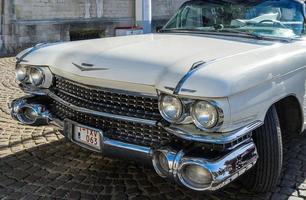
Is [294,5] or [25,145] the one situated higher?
[294,5]

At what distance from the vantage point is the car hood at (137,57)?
302 centimetres

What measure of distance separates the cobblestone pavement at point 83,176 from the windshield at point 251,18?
1.26 metres

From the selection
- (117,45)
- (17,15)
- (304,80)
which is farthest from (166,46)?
(17,15)

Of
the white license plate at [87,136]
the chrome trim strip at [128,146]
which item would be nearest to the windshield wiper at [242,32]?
the chrome trim strip at [128,146]

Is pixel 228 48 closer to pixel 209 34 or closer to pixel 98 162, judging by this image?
pixel 209 34

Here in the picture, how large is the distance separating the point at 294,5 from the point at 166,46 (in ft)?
5.07

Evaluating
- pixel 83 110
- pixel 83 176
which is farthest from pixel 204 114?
pixel 83 176

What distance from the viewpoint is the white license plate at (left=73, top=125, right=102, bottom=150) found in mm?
3295

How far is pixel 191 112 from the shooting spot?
2.81 m

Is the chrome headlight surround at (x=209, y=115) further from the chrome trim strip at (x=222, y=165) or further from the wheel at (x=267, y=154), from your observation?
the wheel at (x=267, y=154)

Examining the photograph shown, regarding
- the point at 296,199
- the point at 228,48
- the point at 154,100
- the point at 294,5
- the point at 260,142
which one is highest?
the point at 294,5

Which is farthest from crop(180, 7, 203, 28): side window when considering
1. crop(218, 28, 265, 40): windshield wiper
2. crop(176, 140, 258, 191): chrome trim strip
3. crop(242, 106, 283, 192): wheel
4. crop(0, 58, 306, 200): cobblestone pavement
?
crop(176, 140, 258, 191): chrome trim strip

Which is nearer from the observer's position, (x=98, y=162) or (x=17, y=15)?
(x=98, y=162)

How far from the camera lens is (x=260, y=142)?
3.20 meters
